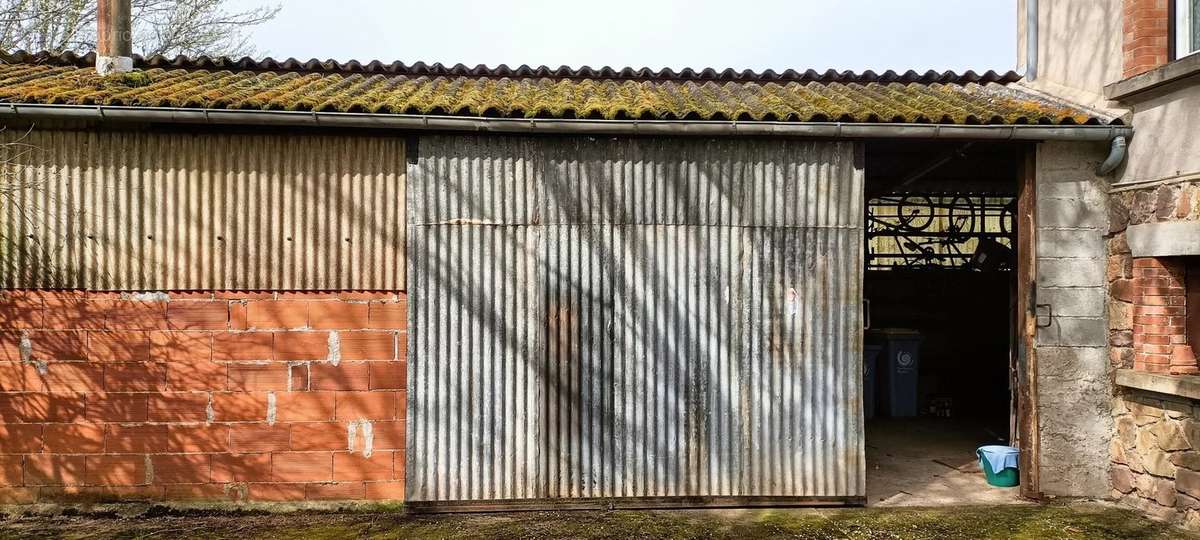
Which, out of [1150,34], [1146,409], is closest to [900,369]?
[1146,409]

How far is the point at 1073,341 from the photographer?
5977mm

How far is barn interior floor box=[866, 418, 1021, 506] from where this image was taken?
621 centimetres

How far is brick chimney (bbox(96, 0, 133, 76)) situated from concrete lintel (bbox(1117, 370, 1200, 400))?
30.5 feet

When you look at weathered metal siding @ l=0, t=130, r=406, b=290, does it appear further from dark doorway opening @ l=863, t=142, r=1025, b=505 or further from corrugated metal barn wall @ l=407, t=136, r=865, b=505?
dark doorway opening @ l=863, t=142, r=1025, b=505

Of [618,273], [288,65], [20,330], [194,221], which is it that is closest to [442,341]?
[618,273]

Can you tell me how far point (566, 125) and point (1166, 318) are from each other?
4892mm

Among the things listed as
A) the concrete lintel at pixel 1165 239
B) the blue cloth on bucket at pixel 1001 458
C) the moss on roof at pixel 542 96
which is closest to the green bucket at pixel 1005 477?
the blue cloth on bucket at pixel 1001 458

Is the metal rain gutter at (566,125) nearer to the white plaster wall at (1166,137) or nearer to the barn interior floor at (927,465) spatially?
the white plaster wall at (1166,137)

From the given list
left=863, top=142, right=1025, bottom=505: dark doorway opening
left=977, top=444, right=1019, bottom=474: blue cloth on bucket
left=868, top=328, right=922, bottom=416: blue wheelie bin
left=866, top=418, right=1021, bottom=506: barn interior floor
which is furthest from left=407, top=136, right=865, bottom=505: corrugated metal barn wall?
left=868, top=328, right=922, bottom=416: blue wheelie bin

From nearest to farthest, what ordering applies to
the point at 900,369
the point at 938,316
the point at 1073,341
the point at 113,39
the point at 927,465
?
the point at 1073,341 → the point at 113,39 → the point at 927,465 → the point at 900,369 → the point at 938,316

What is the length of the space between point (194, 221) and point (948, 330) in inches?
397

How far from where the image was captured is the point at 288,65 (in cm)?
770

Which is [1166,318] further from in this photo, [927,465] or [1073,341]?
[927,465]

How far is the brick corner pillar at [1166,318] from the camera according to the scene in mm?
5539
